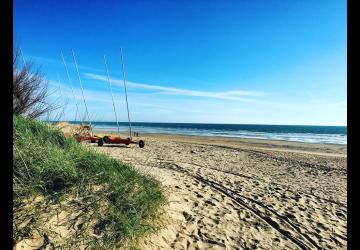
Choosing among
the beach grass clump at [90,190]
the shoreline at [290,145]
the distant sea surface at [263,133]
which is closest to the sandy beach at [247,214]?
the beach grass clump at [90,190]

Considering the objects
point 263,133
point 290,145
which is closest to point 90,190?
point 290,145

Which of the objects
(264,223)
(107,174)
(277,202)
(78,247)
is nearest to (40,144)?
(107,174)

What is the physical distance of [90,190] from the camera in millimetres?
4488

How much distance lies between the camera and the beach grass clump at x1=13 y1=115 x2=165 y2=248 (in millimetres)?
3883

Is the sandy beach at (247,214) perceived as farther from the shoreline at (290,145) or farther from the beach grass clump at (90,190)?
the shoreline at (290,145)

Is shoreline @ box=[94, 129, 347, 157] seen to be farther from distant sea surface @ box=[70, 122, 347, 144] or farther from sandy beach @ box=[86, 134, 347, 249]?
sandy beach @ box=[86, 134, 347, 249]

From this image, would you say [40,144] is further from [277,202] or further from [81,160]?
[277,202]

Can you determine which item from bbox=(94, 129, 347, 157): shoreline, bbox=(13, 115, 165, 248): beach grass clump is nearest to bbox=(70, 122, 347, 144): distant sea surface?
bbox=(94, 129, 347, 157): shoreline

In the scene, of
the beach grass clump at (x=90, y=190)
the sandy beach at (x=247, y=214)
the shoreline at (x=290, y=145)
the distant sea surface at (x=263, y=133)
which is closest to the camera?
the beach grass clump at (x=90, y=190)

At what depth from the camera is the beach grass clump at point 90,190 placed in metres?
3.88

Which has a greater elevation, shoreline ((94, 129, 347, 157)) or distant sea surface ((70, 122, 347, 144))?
distant sea surface ((70, 122, 347, 144))

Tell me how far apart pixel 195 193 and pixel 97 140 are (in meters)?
10.1

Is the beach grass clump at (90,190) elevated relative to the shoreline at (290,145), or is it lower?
elevated
